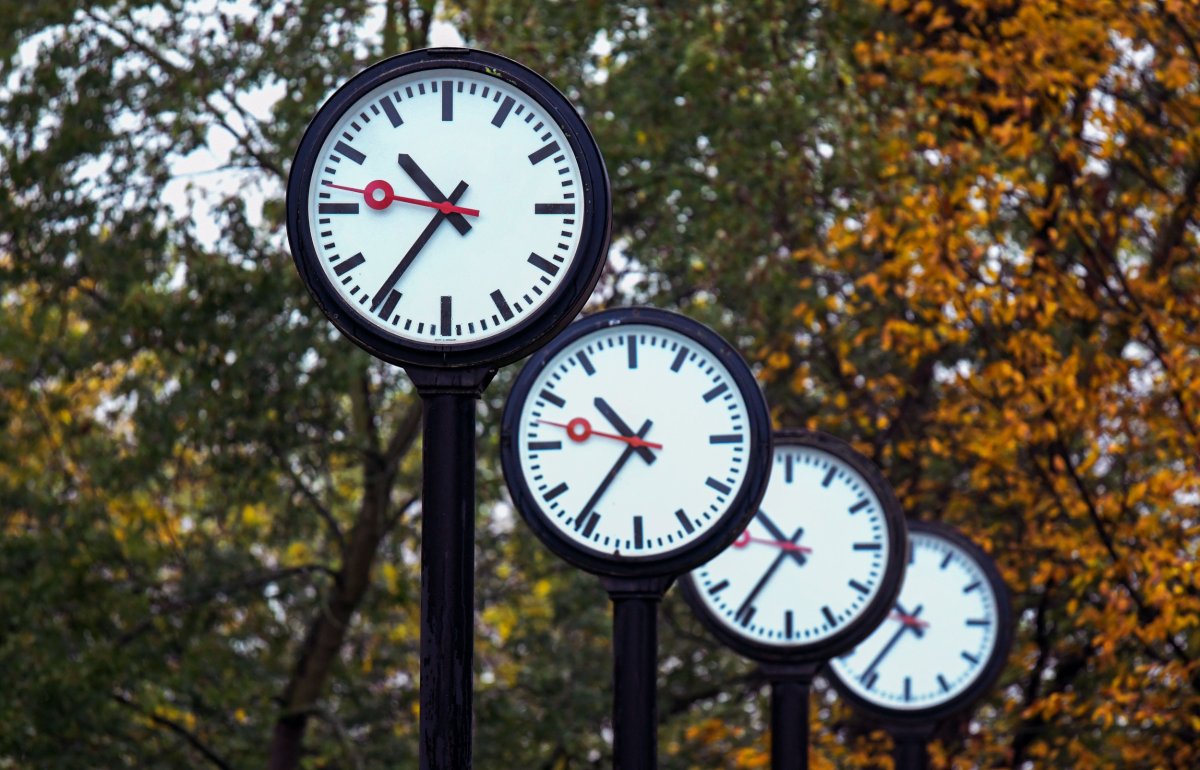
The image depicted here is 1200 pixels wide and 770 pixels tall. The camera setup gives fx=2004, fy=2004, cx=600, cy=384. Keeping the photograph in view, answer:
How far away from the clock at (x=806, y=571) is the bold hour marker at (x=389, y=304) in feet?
8.32

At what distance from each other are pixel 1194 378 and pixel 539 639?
5726mm

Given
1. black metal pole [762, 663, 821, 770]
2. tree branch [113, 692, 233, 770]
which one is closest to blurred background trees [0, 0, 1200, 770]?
tree branch [113, 692, 233, 770]

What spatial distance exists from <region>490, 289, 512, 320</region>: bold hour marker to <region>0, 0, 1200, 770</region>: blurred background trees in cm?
724

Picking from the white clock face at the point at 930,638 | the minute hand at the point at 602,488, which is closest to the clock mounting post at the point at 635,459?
the minute hand at the point at 602,488

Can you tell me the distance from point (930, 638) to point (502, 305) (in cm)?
423

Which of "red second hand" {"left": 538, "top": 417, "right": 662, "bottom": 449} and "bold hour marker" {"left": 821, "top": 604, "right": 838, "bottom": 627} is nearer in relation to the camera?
"red second hand" {"left": 538, "top": 417, "right": 662, "bottom": 449}

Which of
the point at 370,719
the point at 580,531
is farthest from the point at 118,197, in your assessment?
the point at 580,531

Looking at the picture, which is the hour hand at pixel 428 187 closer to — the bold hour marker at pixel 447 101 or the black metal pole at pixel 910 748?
the bold hour marker at pixel 447 101

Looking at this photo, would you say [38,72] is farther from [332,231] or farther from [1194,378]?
[332,231]

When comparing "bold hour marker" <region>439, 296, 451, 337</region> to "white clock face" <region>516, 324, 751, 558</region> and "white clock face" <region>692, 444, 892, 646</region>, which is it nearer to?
"white clock face" <region>516, 324, 751, 558</region>

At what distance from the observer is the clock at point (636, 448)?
521 cm

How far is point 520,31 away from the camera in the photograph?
11.9m

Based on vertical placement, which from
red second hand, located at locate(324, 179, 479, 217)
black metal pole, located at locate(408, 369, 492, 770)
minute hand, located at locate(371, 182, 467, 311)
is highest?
red second hand, located at locate(324, 179, 479, 217)

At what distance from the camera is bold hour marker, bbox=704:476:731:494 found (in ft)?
17.1
